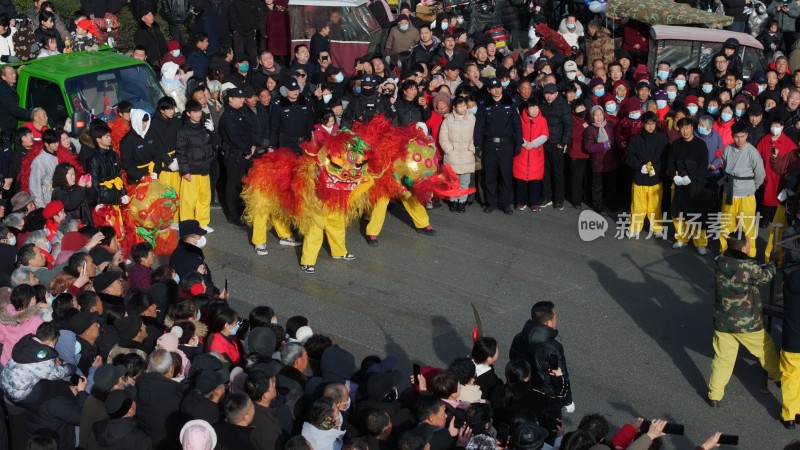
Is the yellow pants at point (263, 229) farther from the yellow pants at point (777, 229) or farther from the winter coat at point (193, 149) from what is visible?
the yellow pants at point (777, 229)

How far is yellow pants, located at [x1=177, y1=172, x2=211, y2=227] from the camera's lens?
12.3m

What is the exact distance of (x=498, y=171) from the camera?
13.2 meters

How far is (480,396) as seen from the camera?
24.4 feet

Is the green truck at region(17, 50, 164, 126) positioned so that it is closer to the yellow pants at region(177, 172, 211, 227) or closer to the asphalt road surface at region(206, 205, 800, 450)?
the yellow pants at region(177, 172, 211, 227)

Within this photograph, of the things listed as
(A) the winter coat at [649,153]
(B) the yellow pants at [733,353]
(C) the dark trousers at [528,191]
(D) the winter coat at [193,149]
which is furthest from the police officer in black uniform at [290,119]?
(B) the yellow pants at [733,353]

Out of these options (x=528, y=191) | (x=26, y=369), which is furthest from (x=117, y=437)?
(x=528, y=191)

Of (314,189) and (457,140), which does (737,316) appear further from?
(457,140)

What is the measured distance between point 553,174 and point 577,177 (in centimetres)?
30

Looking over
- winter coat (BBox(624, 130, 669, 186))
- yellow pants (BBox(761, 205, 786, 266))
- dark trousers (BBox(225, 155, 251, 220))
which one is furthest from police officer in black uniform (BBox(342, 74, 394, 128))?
yellow pants (BBox(761, 205, 786, 266))

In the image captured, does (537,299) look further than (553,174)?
No

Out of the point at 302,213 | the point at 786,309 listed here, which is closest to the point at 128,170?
the point at 302,213

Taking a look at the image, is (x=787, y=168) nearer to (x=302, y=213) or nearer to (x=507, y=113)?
(x=507, y=113)

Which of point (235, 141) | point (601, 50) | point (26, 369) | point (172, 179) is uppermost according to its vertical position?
point (601, 50)

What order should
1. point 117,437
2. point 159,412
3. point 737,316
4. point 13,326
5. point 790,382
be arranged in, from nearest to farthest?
1. point 117,437
2. point 159,412
3. point 13,326
4. point 790,382
5. point 737,316
